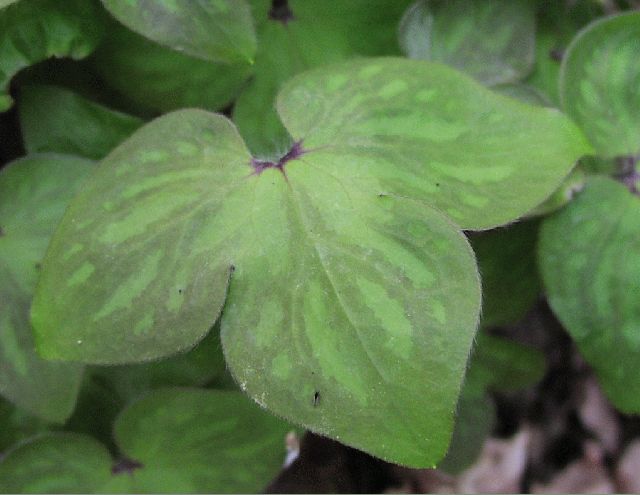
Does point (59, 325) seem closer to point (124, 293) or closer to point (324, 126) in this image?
point (124, 293)

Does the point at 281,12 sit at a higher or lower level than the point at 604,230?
higher

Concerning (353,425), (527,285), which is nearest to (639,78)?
(527,285)

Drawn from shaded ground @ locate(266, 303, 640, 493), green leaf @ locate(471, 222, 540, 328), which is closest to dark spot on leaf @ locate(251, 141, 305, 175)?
green leaf @ locate(471, 222, 540, 328)

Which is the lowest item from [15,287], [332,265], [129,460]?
[129,460]

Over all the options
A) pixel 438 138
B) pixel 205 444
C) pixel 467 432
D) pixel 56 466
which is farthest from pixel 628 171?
pixel 56 466

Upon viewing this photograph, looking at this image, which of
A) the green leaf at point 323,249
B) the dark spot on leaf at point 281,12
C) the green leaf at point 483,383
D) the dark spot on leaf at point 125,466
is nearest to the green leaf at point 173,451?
the dark spot on leaf at point 125,466

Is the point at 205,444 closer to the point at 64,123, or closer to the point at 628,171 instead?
the point at 64,123

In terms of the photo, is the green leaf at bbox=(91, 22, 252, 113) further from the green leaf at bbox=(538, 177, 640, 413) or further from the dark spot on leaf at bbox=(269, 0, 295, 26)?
the green leaf at bbox=(538, 177, 640, 413)
